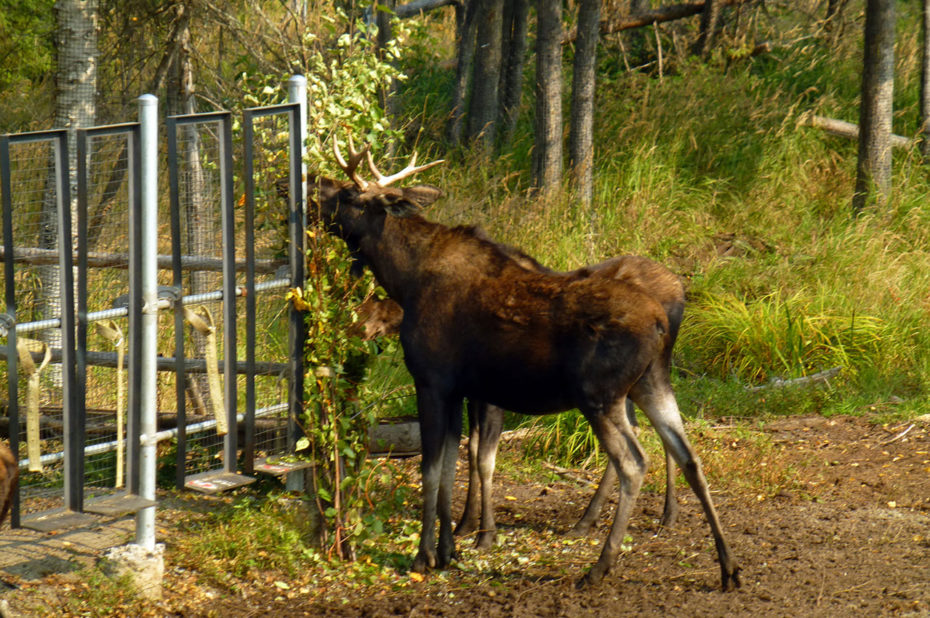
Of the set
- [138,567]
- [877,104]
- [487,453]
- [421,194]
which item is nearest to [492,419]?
[487,453]

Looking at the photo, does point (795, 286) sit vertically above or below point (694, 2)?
below

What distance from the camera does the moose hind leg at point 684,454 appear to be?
5766mm

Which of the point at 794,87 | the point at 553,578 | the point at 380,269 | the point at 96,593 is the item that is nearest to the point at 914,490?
the point at 553,578

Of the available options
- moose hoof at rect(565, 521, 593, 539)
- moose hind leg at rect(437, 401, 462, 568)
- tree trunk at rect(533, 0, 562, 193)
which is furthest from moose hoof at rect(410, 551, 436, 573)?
tree trunk at rect(533, 0, 562, 193)

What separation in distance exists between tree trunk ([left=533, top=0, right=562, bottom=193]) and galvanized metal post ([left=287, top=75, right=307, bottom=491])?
20.7 ft

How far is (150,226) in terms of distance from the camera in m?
5.14

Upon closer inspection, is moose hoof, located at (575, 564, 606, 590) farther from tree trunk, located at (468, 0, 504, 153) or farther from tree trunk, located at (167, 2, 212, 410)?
tree trunk, located at (468, 0, 504, 153)

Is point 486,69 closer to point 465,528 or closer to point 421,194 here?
point 421,194

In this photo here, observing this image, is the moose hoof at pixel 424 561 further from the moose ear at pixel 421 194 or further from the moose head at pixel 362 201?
the moose ear at pixel 421 194

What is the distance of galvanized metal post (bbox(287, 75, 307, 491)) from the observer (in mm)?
5922

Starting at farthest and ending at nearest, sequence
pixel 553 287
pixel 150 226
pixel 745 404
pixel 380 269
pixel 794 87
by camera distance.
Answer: pixel 794 87 < pixel 745 404 < pixel 380 269 < pixel 553 287 < pixel 150 226

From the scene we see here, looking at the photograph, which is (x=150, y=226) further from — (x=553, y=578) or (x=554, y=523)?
(x=554, y=523)

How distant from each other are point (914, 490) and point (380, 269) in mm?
4183

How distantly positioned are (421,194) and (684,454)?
2.13 metres
